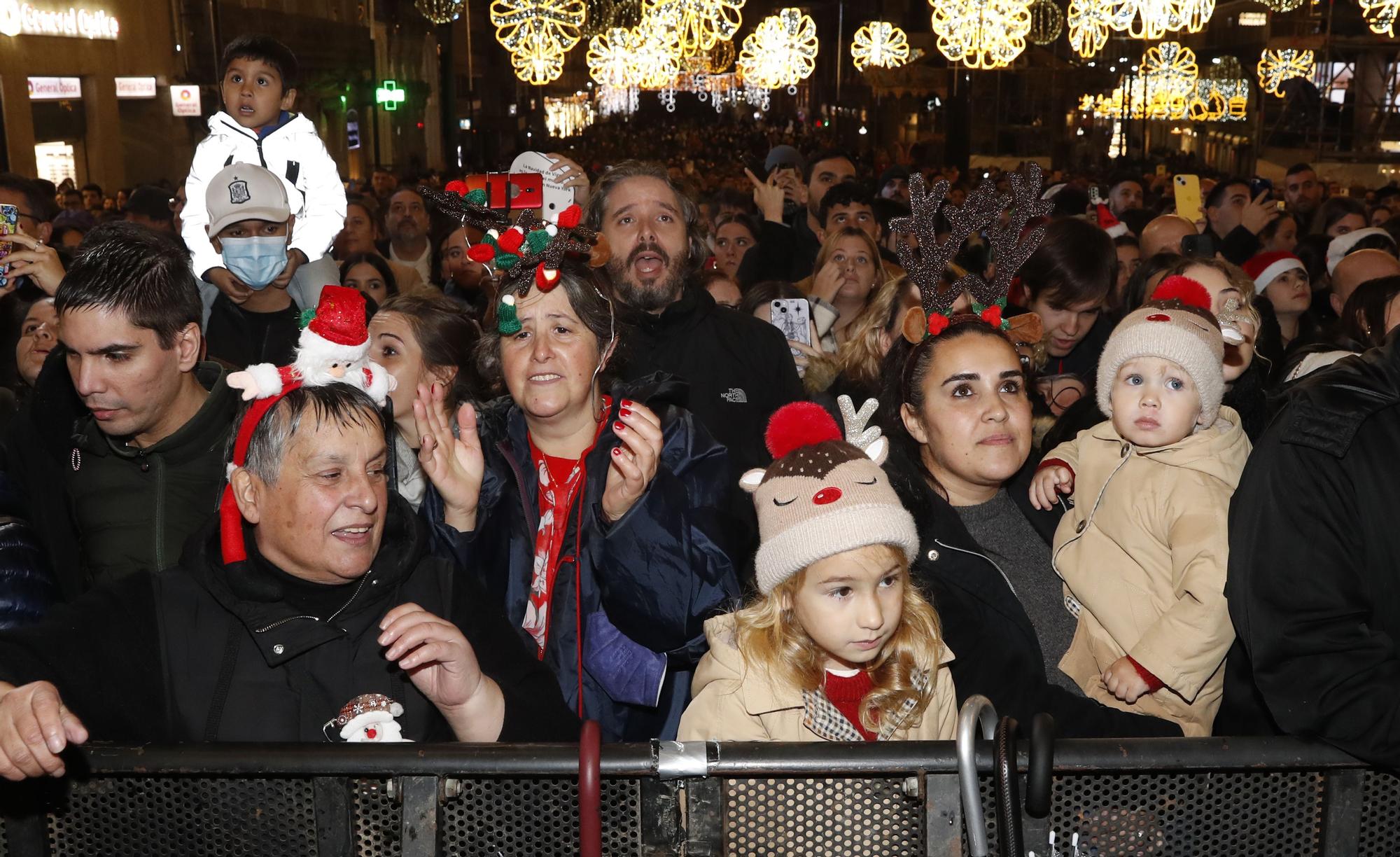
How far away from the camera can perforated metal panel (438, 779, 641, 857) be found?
1.87 metres

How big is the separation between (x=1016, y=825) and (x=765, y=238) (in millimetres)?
6298

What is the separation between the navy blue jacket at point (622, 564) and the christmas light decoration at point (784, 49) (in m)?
17.4

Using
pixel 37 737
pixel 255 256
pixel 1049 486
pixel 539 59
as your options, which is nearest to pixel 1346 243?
pixel 1049 486

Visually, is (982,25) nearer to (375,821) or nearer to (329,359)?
(329,359)

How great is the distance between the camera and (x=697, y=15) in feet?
54.9

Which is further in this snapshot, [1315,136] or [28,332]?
[1315,136]

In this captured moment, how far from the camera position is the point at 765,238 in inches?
305

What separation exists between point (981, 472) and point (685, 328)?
1.81m

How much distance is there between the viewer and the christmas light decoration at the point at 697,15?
16.4 m

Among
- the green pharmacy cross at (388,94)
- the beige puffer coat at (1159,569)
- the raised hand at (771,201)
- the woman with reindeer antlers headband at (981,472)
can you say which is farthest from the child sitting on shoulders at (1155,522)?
the green pharmacy cross at (388,94)

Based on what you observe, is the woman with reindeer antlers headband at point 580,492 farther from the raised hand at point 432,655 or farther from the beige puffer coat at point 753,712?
the raised hand at point 432,655

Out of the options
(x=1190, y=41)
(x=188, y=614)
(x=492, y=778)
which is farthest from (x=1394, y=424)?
(x=1190, y=41)

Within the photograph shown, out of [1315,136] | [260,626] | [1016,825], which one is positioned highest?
[1315,136]

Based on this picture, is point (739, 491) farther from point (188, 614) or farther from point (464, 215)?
point (188, 614)
